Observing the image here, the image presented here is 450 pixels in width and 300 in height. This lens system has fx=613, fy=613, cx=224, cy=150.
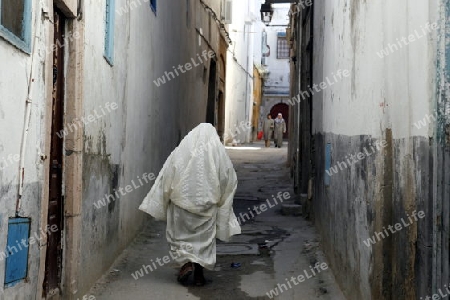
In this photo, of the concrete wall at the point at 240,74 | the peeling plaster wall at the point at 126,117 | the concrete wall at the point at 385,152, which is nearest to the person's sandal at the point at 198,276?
the peeling plaster wall at the point at 126,117

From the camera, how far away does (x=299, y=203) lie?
9.81 metres

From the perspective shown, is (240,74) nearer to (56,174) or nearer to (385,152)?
(56,174)

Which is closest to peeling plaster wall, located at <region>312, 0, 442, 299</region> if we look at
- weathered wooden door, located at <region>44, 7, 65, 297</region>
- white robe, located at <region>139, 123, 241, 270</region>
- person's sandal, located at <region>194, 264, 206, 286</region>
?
white robe, located at <region>139, 123, 241, 270</region>

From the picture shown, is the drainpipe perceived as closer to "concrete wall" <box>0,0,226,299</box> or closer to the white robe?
"concrete wall" <box>0,0,226,299</box>

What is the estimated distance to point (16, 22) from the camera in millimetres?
3338

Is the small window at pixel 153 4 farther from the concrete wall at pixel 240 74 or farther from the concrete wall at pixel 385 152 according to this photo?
the concrete wall at pixel 240 74

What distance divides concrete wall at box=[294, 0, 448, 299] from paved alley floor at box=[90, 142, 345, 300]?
1.23 ft

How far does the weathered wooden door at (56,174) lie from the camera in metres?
4.44

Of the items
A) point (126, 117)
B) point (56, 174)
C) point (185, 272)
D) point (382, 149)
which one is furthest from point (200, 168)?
point (382, 149)

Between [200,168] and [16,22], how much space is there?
2.84m

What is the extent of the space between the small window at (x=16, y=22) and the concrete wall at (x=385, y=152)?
2.08 m

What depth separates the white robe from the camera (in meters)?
5.84

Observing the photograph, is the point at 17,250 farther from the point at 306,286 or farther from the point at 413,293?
the point at 306,286

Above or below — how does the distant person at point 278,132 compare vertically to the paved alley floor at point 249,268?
above
